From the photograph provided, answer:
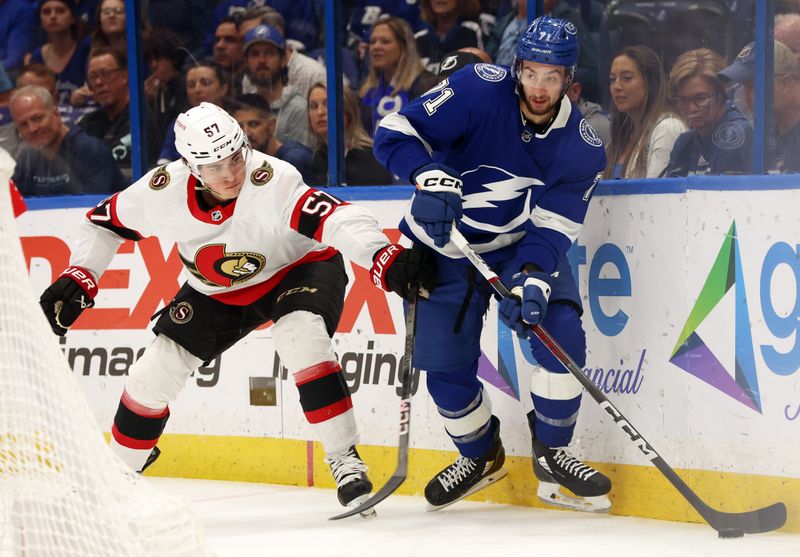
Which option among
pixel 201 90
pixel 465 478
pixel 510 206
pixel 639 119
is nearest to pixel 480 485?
pixel 465 478

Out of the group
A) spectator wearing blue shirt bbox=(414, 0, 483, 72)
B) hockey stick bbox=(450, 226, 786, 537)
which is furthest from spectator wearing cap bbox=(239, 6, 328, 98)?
hockey stick bbox=(450, 226, 786, 537)

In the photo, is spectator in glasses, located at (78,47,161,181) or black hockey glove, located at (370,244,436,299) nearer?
black hockey glove, located at (370,244,436,299)

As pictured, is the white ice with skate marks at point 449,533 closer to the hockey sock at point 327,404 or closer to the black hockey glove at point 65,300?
the hockey sock at point 327,404

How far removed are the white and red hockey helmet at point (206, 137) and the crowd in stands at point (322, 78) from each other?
0.80 meters

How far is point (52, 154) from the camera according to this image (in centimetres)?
543

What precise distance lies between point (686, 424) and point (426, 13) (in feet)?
6.41

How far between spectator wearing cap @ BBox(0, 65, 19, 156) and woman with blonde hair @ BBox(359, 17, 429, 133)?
1658mm

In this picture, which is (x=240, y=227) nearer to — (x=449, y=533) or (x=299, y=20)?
(x=449, y=533)

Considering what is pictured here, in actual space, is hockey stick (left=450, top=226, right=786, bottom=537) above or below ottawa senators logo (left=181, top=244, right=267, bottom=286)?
below

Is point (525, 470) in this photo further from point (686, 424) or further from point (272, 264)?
point (272, 264)

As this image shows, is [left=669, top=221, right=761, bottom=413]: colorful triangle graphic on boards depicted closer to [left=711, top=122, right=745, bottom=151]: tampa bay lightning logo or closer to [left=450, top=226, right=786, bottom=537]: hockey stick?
[left=450, top=226, right=786, bottom=537]: hockey stick

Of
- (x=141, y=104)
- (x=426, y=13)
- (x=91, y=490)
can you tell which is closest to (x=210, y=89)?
(x=141, y=104)

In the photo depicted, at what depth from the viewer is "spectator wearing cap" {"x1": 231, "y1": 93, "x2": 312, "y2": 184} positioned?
4875 millimetres

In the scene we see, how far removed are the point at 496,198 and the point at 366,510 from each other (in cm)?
91
